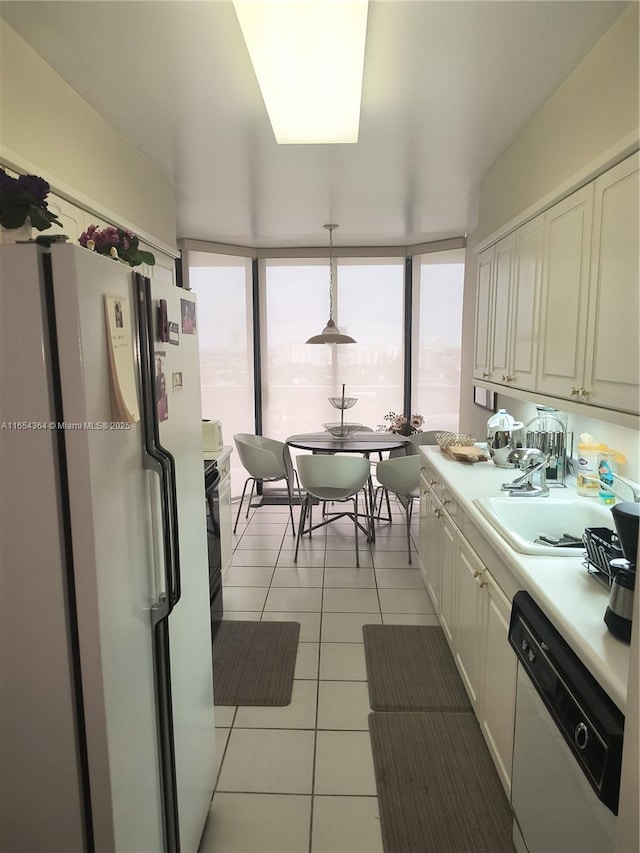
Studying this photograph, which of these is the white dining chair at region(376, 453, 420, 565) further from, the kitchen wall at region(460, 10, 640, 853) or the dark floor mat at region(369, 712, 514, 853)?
the dark floor mat at region(369, 712, 514, 853)

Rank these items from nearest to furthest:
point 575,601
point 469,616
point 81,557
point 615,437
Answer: point 81,557 → point 575,601 → point 469,616 → point 615,437

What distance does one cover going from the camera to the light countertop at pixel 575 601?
3.85ft

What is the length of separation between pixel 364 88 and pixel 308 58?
51cm

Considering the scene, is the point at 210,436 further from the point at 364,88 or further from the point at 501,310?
the point at 364,88

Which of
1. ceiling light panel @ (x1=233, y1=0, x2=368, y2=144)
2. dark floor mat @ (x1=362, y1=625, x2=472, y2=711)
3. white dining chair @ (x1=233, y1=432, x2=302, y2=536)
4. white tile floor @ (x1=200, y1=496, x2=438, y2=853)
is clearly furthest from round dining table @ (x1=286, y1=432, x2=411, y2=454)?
ceiling light panel @ (x1=233, y1=0, x2=368, y2=144)

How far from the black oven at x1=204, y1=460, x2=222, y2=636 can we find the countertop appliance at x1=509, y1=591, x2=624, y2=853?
1871mm

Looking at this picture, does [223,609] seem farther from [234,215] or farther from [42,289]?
[234,215]

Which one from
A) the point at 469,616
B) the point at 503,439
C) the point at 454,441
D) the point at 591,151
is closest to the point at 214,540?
A: the point at 469,616

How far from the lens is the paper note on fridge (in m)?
1.10

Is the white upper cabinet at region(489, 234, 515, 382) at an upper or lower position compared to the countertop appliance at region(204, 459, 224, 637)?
upper

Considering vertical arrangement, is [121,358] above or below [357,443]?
above

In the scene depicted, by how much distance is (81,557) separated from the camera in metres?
1.03

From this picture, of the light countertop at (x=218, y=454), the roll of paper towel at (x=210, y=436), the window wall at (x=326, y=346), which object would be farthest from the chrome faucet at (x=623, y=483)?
the window wall at (x=326, y=346)

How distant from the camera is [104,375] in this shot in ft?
3.51
